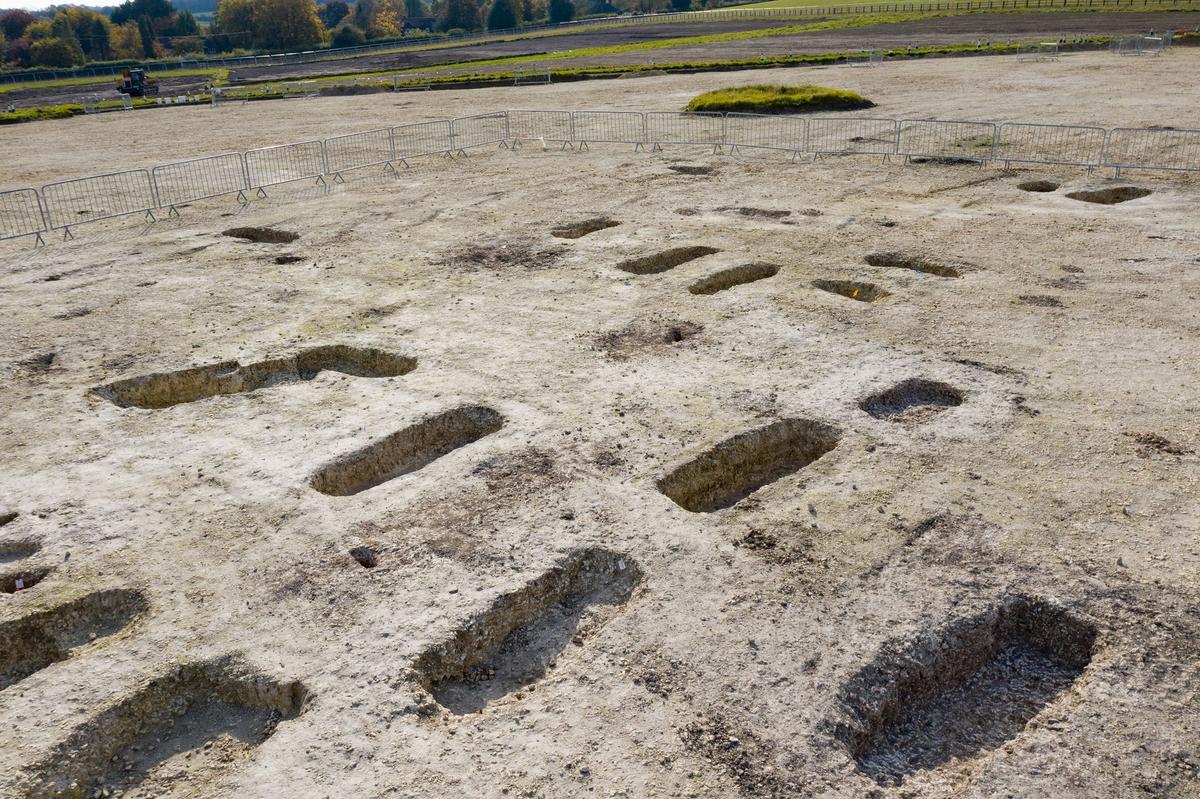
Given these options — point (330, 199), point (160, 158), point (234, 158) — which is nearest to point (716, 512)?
point (330, 199)

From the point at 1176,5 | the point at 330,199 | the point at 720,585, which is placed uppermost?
the point at 1176,5

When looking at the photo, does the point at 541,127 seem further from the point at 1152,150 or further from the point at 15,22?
the point at 15,22

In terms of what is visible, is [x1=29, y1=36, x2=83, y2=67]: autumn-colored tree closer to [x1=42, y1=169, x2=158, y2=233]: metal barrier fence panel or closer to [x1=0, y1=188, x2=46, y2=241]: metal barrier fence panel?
[x1=42, y1=169, x2=158, y2=233]: metal barrier fence panel

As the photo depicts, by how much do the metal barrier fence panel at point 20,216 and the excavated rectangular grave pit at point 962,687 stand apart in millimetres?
18035

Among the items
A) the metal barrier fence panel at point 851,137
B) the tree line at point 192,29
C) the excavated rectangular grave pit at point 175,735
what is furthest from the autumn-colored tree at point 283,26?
the excavated rectangular grave pit at point 175,735

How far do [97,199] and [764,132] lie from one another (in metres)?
17.9

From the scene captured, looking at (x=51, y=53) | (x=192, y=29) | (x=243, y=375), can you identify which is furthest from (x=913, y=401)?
(x=192, y=29)

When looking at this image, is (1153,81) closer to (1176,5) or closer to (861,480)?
(861,480)

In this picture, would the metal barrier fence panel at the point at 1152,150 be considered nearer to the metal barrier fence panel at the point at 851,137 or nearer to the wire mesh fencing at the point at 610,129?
the metal barrier fence panel at the point at 851,137

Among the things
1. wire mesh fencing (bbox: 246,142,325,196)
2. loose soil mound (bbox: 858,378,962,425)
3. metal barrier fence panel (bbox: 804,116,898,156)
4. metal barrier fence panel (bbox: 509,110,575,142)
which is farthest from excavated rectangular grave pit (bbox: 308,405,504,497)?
metal barrier fence panel (bbox: 509,110,575,142)

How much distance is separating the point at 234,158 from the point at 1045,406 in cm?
2448

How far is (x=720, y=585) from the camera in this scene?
7.82 metres

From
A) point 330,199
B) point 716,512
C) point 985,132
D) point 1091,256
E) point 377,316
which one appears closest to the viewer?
point 716,512

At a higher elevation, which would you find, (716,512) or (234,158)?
(234,158)
